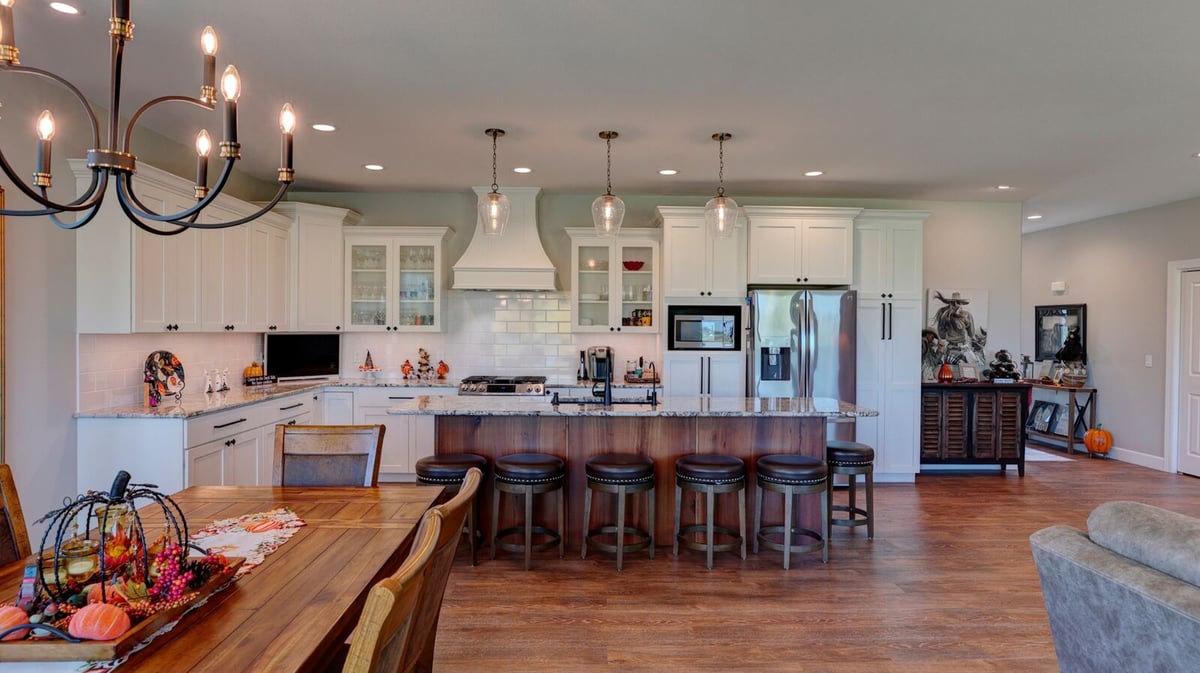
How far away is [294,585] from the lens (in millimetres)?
1478

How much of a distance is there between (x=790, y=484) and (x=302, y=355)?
14.4ft

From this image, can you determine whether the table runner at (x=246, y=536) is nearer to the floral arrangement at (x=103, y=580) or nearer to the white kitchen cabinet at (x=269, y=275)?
the floral arrangement at (x=103, y=580)

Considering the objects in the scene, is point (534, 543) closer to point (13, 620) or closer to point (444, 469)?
point (444, 469)

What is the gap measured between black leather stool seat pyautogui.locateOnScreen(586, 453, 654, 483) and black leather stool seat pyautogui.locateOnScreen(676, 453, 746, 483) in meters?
0.18

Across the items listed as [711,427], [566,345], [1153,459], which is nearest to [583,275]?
[566,345]

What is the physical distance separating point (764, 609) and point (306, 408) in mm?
3831

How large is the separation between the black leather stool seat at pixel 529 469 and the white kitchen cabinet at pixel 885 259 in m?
3.54

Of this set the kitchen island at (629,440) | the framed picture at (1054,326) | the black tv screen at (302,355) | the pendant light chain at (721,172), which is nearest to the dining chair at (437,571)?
the kitchen island at (629,440)

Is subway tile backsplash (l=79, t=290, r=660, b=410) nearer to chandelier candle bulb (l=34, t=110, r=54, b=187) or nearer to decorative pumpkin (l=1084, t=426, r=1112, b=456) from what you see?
chandelier candle bulb (l=34, t=110, r=54, b=187)

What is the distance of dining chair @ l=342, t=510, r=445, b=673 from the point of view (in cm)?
93

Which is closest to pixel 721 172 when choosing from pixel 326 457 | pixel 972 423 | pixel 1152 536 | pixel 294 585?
pixel 972 423

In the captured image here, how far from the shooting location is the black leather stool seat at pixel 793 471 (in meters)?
Answer: 3.40

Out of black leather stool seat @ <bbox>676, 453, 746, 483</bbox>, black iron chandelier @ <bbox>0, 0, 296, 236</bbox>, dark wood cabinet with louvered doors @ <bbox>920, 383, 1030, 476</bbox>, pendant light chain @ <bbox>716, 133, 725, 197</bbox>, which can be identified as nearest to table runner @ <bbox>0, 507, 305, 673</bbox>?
black iron chandelier @ <bbox>0, 0, 296, 236</bbox>

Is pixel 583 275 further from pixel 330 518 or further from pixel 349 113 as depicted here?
pixel 330 518
